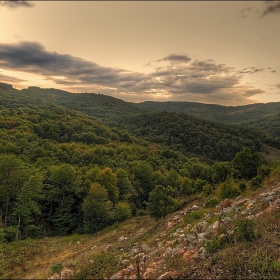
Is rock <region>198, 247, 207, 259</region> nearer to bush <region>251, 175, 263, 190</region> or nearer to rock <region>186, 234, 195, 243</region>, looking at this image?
rock <region>186, 234, 195, 243</region>

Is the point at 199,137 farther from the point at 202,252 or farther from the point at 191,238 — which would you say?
the point at 202,252

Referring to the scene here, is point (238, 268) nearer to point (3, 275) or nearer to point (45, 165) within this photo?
point (3, 275)

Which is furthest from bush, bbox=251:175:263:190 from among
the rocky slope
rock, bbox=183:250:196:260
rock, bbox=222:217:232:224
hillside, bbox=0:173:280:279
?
rock, bbox=183:250:196:260

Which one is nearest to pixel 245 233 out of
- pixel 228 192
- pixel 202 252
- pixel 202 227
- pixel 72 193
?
pixel 202 252

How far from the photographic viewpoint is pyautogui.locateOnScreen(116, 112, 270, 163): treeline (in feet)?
470

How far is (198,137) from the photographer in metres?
155

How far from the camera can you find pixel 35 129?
9594 centimetres

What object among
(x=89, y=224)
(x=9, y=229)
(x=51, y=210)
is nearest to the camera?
(x=9, y=229)

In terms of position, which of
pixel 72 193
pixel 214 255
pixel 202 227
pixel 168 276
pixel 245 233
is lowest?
pixel 72 193

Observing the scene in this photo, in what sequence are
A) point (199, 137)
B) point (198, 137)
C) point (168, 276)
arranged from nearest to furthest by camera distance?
point (168, 276) < point (199, 137) < point (198, 137)

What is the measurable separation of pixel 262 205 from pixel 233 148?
461 feet

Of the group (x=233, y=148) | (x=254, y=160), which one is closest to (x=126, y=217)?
(x=254, y=160)

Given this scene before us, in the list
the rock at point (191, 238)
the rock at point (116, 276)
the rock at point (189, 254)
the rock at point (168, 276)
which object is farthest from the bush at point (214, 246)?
the rock at point (116, 276)

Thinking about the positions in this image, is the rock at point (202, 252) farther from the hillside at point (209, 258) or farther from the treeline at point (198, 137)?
the treeline at point (198, 137)
